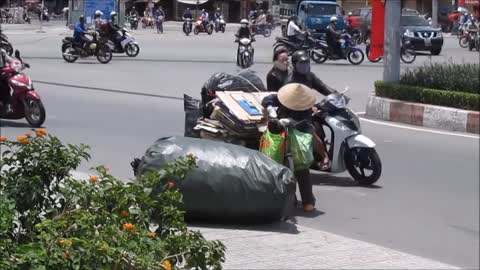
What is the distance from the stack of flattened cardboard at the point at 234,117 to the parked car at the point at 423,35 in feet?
70.5

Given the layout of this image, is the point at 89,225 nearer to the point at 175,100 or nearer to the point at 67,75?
the point at 175,100

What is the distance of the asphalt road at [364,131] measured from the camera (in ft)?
18.7

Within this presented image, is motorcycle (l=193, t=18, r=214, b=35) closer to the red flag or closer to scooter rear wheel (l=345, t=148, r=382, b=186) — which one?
the red flag

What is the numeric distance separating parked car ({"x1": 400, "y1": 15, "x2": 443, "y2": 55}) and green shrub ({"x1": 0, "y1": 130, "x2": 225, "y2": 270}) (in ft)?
84.2

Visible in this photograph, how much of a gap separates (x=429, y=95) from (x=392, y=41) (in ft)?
5.81

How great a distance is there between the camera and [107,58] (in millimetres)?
23953

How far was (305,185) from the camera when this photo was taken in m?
7.35

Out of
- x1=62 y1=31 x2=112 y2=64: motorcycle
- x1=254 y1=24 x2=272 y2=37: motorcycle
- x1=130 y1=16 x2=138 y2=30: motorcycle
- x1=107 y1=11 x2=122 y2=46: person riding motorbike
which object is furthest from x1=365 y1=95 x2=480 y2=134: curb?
x1=254 y1=24 x2=272 y2=37: motorcycle

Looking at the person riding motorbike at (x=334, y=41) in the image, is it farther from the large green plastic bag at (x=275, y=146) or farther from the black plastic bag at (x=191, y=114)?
the large green plastic bag at (x=275, y=146)

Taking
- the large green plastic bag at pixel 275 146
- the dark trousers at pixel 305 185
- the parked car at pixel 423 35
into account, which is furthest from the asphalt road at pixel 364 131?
the parked car at pixel 423 35

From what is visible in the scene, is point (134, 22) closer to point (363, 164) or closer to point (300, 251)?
point (363, 164)

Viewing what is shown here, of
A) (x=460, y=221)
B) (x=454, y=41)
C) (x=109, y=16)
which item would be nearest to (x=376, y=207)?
(x=460, y=221)

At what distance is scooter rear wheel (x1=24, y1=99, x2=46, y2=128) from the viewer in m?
12.2

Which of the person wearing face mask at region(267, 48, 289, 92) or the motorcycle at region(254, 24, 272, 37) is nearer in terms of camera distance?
the person wearing face mask at region(267, 48, 289, 92)
